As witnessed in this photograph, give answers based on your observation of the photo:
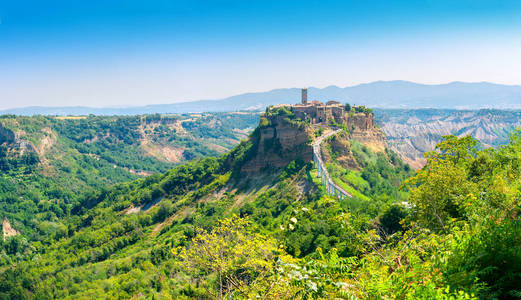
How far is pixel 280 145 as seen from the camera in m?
81.8

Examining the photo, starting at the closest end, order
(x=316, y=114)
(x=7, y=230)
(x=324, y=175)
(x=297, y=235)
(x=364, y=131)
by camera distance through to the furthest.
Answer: (x=297, y=235) → (x=324, y=175) → (x=316, y=114) → (x=364, y=131) → (x=7, y=230)

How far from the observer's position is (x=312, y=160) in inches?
2815

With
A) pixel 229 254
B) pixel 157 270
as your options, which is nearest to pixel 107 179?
pixel 157 270

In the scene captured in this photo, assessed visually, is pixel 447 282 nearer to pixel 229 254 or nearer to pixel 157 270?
pixel 229 254

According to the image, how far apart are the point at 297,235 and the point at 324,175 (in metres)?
26.5

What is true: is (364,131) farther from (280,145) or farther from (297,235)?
(297,235)

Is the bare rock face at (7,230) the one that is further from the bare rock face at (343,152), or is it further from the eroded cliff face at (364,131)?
the eroded cliff face at (364,131)

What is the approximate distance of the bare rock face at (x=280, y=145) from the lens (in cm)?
7619

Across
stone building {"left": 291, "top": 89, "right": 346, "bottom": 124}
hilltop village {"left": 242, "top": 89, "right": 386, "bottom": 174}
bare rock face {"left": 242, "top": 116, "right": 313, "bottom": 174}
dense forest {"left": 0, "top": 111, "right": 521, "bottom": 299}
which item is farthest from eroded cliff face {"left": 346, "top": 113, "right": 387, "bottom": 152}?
bare rock face {"left": 242, "top": 116, "right": 313, "bottom": 174}

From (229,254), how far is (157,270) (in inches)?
1840

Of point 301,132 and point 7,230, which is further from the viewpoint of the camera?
point 7,230

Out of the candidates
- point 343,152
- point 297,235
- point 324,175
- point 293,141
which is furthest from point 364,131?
point 297,235

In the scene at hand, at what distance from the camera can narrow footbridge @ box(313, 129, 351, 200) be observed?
57.9 metres

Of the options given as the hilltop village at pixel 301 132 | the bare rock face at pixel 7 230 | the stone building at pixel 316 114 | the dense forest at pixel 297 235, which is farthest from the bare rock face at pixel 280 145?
the bare rock face at pixel 7 230
